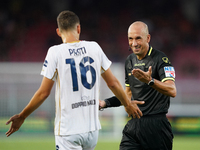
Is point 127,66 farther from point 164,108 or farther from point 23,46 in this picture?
point 23,46

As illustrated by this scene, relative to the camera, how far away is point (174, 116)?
12.1m

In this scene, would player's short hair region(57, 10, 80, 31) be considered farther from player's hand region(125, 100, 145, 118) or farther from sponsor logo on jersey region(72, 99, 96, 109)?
player's hand region(125, 100, 145, 118)

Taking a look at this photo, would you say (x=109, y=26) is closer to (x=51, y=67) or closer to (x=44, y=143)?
(x=44, y=143)

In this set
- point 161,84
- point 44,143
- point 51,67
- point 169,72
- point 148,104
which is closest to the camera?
point 51,67

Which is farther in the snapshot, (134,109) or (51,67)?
(134,109)

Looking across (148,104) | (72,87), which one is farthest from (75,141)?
(148,104)

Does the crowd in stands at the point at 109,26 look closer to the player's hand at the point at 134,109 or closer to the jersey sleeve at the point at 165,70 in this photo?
the jersey sleeve at the point at 165,70

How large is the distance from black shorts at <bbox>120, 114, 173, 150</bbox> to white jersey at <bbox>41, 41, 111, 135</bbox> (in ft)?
3.97

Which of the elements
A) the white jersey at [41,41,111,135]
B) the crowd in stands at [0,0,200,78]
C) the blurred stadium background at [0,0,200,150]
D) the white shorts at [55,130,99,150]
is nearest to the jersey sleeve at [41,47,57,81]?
the white jersey at [41,41,111,135]

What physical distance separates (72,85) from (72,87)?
0.02 metres

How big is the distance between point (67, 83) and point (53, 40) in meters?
15.3

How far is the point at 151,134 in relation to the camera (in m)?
4.76

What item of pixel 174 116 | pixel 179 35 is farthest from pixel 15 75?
pixel 179 35

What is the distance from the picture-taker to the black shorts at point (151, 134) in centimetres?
475
